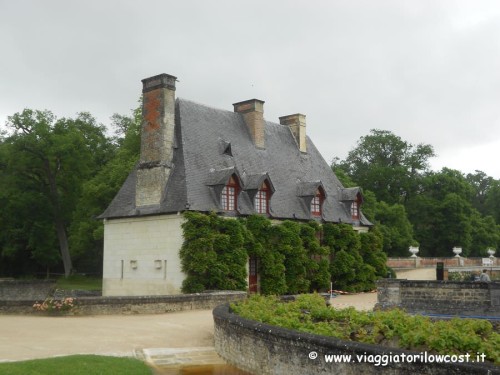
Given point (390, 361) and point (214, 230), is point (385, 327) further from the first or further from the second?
point (214, 230)

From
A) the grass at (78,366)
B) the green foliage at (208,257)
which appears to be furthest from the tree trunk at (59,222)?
the grass at (78,366)

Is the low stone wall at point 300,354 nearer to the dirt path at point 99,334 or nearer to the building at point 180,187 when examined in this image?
the dirt path at point 99,334

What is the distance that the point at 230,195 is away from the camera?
25.3 meters

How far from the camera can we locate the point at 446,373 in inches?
267

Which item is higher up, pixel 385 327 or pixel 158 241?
pixel 158 241

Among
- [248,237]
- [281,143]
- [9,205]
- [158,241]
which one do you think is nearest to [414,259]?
[281,143]

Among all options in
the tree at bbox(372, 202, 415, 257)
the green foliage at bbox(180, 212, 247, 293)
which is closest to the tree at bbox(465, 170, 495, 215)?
the tree at bbox(372, 202, 415, 257)

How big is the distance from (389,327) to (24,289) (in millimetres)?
18210

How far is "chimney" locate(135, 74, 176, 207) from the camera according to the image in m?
24.6

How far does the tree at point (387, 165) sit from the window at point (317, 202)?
3136 cm

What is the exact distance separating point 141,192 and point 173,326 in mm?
11680

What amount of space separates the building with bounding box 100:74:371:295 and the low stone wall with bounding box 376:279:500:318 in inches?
340

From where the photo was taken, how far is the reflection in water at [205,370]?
990 centimetres

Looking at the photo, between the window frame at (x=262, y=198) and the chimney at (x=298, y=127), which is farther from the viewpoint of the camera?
the chimney at (x=298, y=127)
